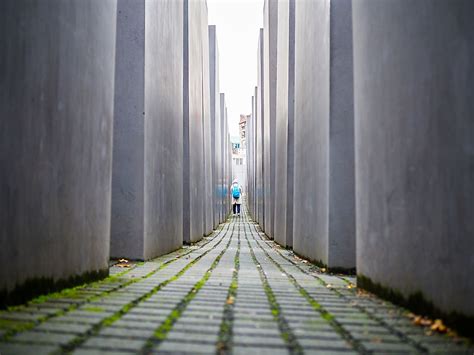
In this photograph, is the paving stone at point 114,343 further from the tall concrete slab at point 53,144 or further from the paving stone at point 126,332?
the tall concrete slab at point 53,144

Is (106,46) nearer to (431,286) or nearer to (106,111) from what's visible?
(106,111)

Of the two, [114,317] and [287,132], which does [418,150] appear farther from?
[287,132]

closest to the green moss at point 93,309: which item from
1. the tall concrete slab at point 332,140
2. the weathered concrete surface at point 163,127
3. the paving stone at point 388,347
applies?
the paving stone at point 388,347

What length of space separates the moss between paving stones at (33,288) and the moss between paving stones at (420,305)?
260 cm

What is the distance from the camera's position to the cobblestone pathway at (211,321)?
2.60m

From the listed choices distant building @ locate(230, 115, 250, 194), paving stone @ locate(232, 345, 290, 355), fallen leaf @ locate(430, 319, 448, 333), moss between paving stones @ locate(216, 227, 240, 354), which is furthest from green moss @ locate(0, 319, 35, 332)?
distant building @ locate(230, 115, 250, 194)

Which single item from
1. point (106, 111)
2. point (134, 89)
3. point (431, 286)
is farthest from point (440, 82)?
point (134, 89)

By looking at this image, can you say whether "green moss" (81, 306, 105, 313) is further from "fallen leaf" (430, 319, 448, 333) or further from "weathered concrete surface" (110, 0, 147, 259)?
"weathered concrete surface" (110, 0, 147, 259)

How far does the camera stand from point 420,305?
11.3ft

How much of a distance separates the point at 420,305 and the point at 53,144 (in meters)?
2.92

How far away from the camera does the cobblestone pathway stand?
8.52 feet

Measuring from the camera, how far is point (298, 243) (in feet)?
30.6

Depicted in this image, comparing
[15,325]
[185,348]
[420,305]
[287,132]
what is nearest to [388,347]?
[420,305]

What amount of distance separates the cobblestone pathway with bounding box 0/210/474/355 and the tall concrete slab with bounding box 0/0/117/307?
29cm
